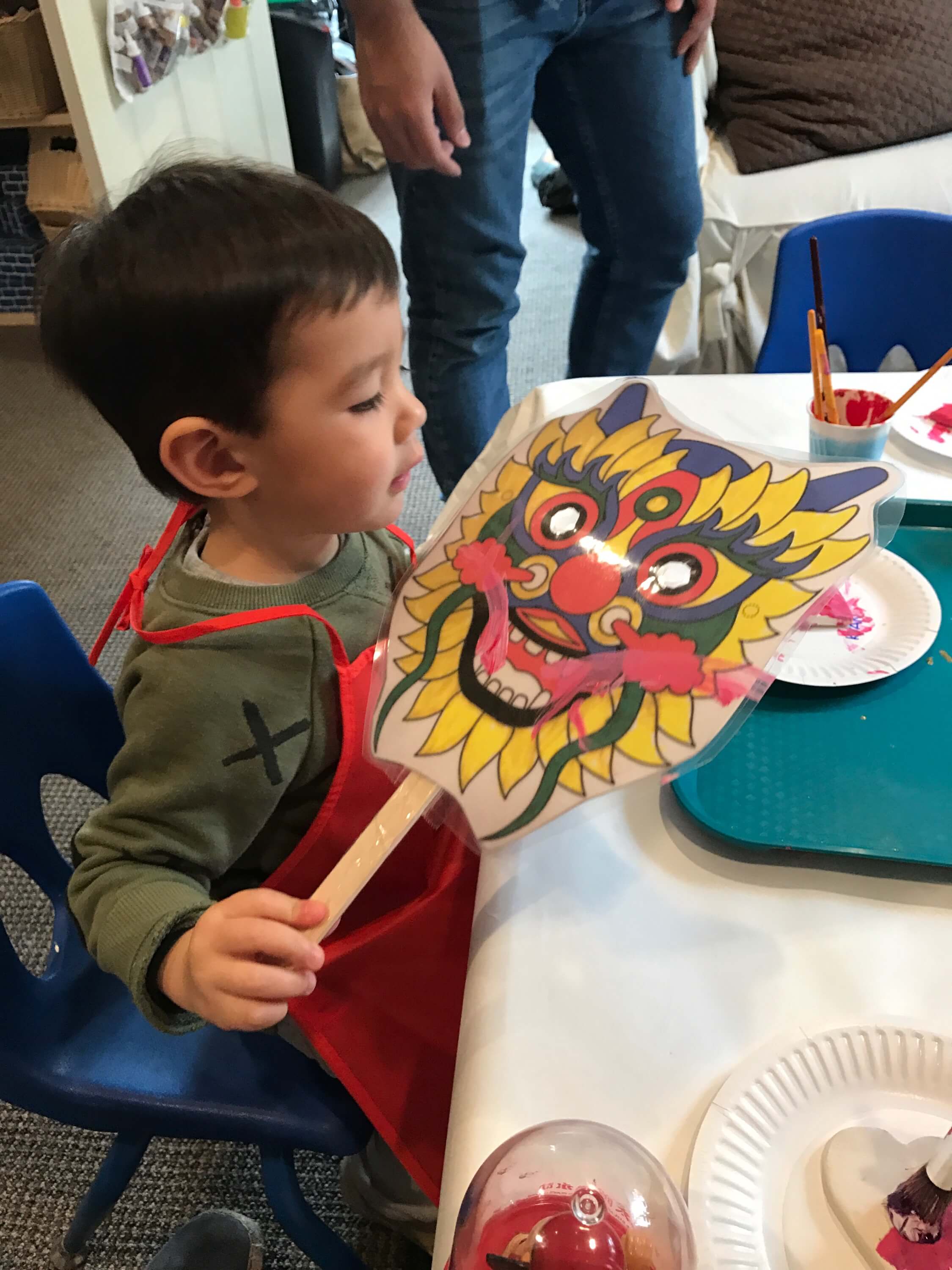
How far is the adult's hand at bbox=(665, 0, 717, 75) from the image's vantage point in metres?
1.11

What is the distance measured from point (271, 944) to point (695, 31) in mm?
1210

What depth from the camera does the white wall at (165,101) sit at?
1896mm

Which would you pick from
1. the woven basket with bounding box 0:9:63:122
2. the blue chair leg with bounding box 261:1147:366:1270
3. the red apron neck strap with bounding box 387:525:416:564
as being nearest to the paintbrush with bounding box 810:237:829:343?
the red apron neck strap with bounding box 387:525:416:564

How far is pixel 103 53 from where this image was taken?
1.98m

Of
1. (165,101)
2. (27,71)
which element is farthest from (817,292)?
(27,71)

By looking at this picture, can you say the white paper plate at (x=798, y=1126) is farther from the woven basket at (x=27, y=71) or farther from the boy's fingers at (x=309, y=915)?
the woven basket at (x=27, y=71)

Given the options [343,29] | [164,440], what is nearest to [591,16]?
[164,440]

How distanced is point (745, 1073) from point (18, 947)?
1.10 metres

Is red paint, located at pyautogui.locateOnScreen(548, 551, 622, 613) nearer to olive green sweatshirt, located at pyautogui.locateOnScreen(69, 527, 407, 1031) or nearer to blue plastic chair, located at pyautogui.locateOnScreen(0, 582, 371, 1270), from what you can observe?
olive green sweatshirt, located at pyautogui.locateOnScreen(69, 527, 407, 1031)

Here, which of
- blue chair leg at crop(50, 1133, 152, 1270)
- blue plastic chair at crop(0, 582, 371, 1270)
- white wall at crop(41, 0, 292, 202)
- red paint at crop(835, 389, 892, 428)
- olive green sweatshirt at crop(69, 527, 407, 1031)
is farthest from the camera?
white wall at crop(41, 0, 292, 202)

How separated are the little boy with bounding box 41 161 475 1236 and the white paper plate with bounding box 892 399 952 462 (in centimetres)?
48

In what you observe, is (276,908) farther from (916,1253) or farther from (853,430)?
(853,430)

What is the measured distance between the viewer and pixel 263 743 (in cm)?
60

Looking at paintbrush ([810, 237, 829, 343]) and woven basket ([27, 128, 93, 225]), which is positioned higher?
paintbrush ([810, 237, 829, 343])
